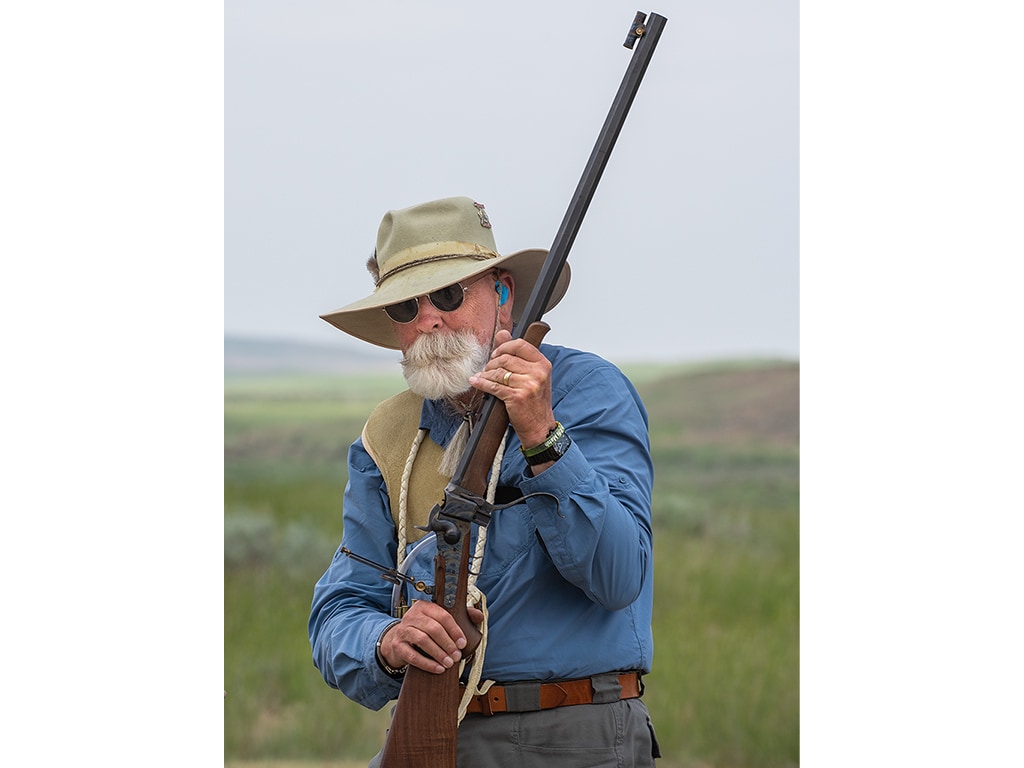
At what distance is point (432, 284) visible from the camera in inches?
81.4

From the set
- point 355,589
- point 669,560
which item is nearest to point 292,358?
point 669,560

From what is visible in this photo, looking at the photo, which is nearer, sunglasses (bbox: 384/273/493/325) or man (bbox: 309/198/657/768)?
man (bbox: 309/198/657/768)

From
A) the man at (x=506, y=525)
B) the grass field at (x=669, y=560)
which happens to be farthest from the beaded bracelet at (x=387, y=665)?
the grass field at (x=669, y=560)

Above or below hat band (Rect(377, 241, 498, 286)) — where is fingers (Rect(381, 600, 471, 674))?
below

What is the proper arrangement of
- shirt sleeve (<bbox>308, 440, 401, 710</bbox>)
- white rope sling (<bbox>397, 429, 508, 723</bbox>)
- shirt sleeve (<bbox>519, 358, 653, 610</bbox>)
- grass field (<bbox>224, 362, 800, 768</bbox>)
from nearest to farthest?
shirt sleeve (<bbox>519, 358, 653, 610</bbox>)
white rope sling (<bbox>397, 429, 508, 723</bbox>)
shirt sleeve (<bbox>308, 440, 401, 710</bbox>)
grass field (<bbox>224, 362, 800, 768</bbox>)

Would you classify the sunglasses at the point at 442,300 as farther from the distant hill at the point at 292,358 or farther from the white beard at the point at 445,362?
the distant hill at the point at 292,358

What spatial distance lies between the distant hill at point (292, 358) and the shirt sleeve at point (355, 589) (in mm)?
3635

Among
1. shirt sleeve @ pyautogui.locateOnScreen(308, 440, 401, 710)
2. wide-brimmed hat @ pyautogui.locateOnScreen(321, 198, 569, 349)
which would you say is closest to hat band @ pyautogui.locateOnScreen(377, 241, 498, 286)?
wide-brimmed hat @ pyautogui.locateOnScreen(321, 198, 569, 349)

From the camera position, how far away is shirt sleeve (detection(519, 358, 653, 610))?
1783 millimetres

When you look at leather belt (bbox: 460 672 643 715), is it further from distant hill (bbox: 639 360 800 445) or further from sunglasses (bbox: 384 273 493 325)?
distant hill (bbox: 639 360 800 445)

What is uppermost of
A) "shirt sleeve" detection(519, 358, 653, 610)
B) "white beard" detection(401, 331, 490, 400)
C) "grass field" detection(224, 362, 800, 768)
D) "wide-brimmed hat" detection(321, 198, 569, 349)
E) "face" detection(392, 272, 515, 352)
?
"wide-brimmed hat" detection(321, 198, 569, 349)

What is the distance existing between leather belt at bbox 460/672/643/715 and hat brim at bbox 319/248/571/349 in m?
0.67

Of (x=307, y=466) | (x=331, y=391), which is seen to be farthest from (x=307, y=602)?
(x=331, y=391)

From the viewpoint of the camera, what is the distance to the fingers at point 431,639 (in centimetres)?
187
